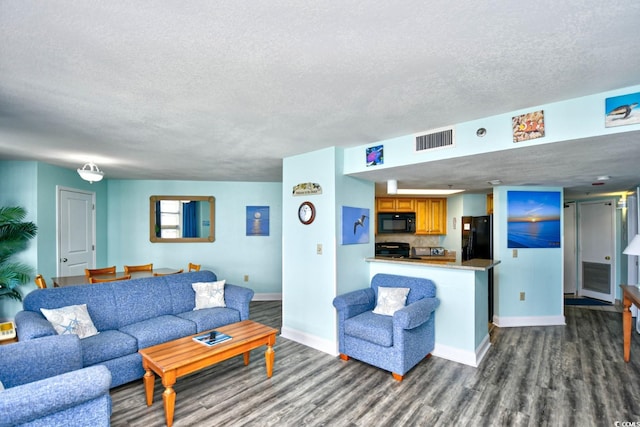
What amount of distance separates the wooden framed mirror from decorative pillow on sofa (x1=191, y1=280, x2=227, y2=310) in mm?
2523

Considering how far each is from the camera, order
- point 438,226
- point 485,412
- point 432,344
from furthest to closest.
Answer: point 438,226, point 432,344, point 485,412

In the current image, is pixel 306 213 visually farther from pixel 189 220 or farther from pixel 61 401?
pixel 189 220

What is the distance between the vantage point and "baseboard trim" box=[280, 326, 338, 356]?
3.47m

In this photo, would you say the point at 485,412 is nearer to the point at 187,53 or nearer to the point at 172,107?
the point at 187,53

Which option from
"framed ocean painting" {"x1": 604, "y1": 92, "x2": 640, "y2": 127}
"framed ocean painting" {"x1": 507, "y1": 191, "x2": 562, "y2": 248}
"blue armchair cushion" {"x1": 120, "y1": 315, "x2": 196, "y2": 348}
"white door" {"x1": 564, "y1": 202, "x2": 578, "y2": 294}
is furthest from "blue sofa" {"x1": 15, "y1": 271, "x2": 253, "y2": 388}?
"white door" {"x1": 564, "y1": 202, "x2": 578, "y2": 294}

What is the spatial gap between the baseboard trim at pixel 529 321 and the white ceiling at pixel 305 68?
2.34 metres

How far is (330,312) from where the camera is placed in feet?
11.5

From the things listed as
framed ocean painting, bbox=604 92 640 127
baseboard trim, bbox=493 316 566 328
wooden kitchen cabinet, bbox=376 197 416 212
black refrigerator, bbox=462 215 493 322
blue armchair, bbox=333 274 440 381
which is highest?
framed ocean painting, bbox=604 92 640 127

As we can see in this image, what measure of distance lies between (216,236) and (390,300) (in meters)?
4.01

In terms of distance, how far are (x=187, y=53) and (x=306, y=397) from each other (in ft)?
8.75

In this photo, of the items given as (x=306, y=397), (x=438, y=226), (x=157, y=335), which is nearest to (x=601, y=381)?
(x=306, y=397)

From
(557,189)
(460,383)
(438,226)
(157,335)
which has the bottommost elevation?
(460,383)

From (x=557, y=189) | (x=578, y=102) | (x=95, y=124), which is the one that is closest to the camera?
(x=578, y=102)

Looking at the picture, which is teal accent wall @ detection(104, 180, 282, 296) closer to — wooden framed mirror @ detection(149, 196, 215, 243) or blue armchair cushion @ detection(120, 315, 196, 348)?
wooden framed mirror @ detection(149, 196, 215, 243)
